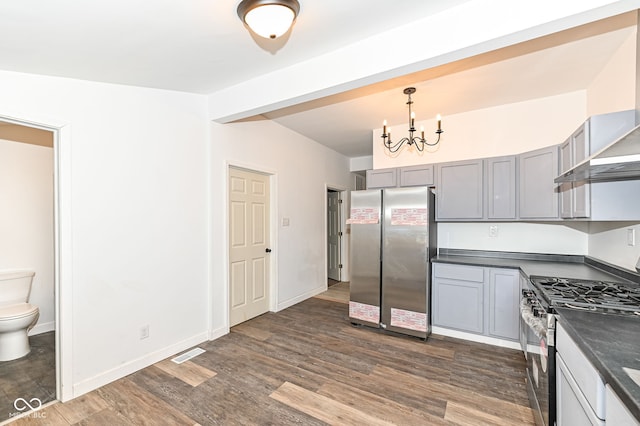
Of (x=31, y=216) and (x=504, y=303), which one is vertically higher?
(x=31, y=216)

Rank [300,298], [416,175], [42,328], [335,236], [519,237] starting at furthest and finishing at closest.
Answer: [335,236] < [300,298] < [416,175] < [519,237] < [42,328]

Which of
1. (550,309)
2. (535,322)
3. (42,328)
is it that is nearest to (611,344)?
(550,309)

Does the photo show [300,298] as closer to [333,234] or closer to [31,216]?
[333,234]

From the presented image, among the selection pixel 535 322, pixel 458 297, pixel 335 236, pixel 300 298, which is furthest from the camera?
pixel 335 236

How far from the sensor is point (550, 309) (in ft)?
5.23

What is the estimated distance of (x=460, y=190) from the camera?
335 cm

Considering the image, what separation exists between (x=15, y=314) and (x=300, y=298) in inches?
124

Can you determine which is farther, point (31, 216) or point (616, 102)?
point (31, 216)

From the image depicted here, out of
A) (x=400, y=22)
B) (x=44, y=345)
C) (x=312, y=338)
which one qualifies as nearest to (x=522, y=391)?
(x=312, y=338)

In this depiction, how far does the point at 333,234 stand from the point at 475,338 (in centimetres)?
335

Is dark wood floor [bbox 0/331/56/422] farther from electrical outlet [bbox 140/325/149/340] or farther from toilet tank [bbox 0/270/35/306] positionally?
electrical outlet [bbox 140/325/149/340]

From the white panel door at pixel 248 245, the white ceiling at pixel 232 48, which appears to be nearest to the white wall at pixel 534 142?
the white ceiling at pixel 232 48

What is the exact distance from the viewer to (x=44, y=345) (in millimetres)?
2939

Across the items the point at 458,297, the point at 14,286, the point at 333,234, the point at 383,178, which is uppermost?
the point at 383,178
